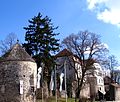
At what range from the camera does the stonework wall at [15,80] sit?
56.9 m

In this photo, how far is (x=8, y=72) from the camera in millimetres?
57719

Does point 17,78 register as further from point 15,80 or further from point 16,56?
point 16,56

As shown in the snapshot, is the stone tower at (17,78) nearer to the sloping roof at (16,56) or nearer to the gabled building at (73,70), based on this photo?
the sloping roof at (16,56)

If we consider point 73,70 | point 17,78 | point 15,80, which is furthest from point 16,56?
point 73,70

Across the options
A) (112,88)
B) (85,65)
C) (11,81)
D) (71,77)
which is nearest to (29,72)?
(11,81)

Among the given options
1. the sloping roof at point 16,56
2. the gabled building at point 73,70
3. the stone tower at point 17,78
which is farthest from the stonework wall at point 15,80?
the gabled building at point 73,70

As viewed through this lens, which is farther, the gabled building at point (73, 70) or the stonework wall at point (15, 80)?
the gabled building at point (73, 70)

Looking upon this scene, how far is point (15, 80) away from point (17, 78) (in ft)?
1.61

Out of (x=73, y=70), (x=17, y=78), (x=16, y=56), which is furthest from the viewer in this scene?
(x=73, y=70)

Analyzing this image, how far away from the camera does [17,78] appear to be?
57281 millimetres

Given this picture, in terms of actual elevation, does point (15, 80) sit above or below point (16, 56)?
below

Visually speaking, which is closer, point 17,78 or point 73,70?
point 17,78

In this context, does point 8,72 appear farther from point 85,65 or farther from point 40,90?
point 85,65

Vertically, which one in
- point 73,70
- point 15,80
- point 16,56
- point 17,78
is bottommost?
point 15,80
